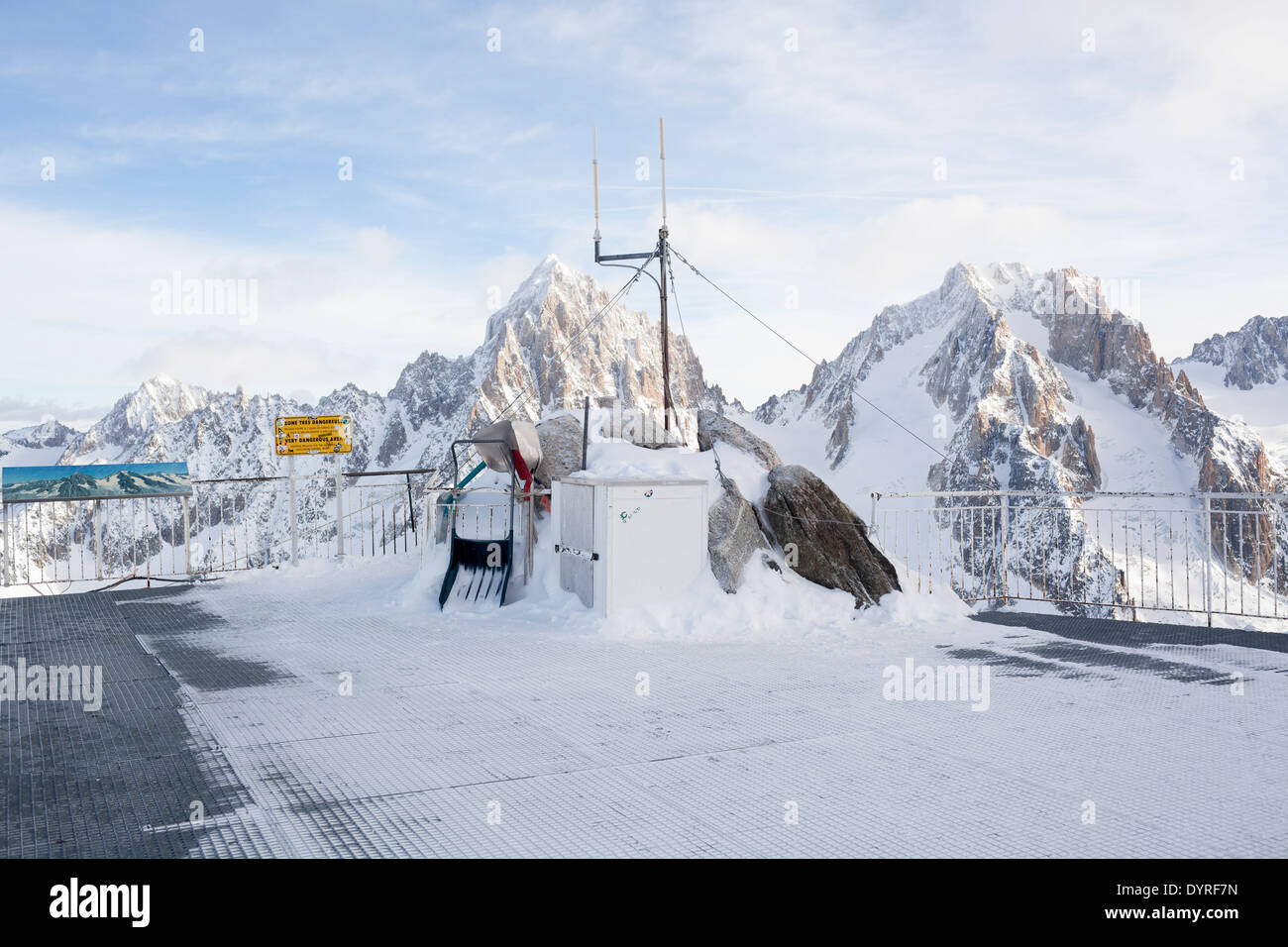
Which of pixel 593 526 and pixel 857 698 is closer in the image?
pixel 857 698

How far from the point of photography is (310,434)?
1315cm

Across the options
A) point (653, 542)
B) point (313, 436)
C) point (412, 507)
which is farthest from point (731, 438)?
point (313, 436)

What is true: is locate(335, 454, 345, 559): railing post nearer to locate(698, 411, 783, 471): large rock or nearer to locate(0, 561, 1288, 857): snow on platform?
locate(0, 561, 1288, 857): snow on platform

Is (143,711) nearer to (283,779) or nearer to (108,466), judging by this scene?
(283,779)

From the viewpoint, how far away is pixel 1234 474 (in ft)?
495

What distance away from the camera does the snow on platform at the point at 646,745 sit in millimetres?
3506

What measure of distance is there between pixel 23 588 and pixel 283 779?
29.3ft

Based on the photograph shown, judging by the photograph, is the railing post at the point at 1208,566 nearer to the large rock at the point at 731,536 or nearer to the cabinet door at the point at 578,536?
the large rock at the point at 731,536

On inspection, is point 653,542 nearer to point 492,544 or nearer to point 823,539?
point 492,544

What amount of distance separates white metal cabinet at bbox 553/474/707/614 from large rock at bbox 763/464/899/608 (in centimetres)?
117

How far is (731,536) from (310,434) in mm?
7505

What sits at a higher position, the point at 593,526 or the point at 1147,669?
the point at 593,526

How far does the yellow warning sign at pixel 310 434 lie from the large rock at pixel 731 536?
6.50 meters
